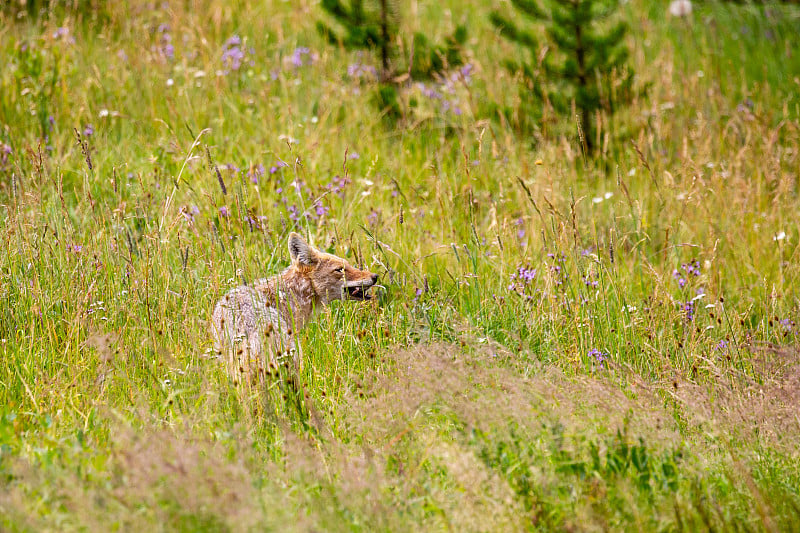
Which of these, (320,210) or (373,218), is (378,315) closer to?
(373,218)

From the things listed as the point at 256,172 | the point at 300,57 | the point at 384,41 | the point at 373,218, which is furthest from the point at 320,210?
the point at 300,57

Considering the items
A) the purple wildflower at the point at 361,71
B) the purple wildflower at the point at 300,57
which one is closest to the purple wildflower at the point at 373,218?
the purple wildflower at the point at 361,71

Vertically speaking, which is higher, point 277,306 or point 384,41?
point 384,41

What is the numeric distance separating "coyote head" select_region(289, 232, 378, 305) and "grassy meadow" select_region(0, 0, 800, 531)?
0.17m

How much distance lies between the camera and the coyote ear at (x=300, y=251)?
5125 mm

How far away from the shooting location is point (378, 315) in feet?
15.4

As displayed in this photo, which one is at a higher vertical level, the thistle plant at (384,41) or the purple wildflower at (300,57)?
the thistle plant at (384,41)

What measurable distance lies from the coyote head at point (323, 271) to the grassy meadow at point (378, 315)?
168 millimetres

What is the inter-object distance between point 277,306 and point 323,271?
3.16 ft

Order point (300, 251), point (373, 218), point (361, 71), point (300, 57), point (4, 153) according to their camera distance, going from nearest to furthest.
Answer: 1. point (300, 251)
2. point (373, 218)
3. point (4, 153)
4. point (361, 71)
5. point (300, 57)

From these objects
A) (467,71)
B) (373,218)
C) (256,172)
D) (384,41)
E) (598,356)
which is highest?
(384,41)

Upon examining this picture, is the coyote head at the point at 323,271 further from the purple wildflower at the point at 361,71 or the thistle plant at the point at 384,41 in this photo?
the purple wildflower at the point at 361,71

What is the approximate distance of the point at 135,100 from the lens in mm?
7375

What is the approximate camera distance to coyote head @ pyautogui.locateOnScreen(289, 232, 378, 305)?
16.8 feet
